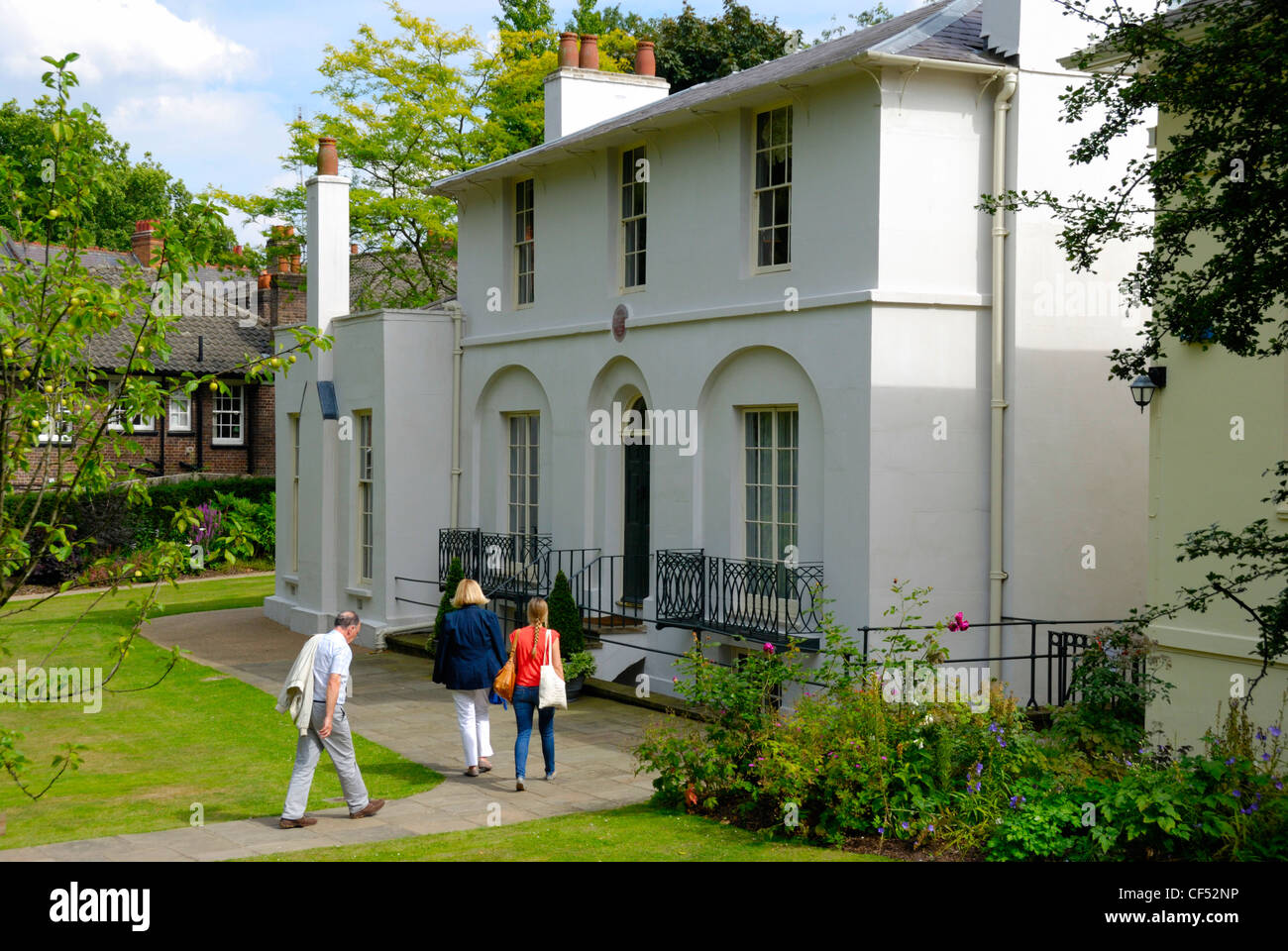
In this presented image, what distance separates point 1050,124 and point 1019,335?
8.08ft

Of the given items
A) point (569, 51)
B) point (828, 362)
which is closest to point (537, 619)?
point (828, 362)

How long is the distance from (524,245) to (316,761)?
12.7 m

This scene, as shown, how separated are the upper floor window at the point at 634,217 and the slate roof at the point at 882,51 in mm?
639

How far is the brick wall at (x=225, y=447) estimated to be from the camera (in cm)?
4038

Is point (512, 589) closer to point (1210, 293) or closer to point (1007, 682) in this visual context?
point (1007, 682)

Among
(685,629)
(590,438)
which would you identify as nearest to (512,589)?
(590,438)

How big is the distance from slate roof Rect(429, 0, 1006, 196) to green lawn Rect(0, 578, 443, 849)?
873cm

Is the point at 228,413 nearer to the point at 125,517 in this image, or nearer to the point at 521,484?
the point at 125,517

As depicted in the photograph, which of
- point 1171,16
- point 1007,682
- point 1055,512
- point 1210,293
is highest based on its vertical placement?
point 1171,16

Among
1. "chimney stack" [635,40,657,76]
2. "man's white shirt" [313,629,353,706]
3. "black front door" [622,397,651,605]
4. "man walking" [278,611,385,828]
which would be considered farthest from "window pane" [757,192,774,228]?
"chimney stack" [635,40,657,76]

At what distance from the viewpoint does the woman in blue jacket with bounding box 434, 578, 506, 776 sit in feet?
43.5

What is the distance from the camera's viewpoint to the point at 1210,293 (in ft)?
29.0

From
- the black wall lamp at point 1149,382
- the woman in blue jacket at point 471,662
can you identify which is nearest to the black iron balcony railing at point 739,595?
the woman in blue jacket at point 471,662

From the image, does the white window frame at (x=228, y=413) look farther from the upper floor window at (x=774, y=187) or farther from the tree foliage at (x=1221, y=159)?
the tree foliage at (x=1221, y=159)
